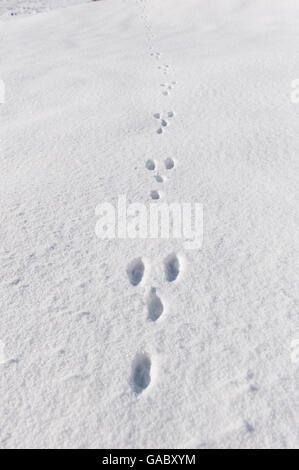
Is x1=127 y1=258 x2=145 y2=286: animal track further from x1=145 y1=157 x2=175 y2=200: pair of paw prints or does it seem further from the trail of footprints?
x1=145 y1=157 x2=175 y2=200: pair of paw prints

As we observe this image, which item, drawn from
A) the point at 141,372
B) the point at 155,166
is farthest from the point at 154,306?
the point at 155,166

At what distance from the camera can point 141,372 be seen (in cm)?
150

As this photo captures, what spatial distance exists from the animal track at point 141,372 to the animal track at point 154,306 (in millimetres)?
203

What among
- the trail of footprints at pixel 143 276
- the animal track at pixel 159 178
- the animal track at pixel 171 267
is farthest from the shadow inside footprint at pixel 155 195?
the animal track at pixel 171 267

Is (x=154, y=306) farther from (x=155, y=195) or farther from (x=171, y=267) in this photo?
(x=155, y=195)

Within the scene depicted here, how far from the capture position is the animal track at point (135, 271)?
1.87m

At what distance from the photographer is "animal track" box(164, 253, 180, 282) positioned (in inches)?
74.3

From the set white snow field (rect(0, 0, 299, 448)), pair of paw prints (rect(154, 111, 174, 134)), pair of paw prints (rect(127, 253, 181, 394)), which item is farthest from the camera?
pair of paw prints (rect(154, 111, 174, 134))

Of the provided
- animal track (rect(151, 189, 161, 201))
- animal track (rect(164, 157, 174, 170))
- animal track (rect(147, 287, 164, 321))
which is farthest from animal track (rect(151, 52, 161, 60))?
animal track (rect(147, 287, 164, 321))

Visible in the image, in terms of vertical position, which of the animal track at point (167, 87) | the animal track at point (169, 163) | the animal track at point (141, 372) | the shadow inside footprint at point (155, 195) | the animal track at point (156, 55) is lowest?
the animal track at point (141, 372)

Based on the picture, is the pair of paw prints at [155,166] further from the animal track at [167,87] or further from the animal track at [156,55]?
the animal track at [156,55]

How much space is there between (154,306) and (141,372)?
34 cm

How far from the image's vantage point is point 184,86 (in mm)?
3855
